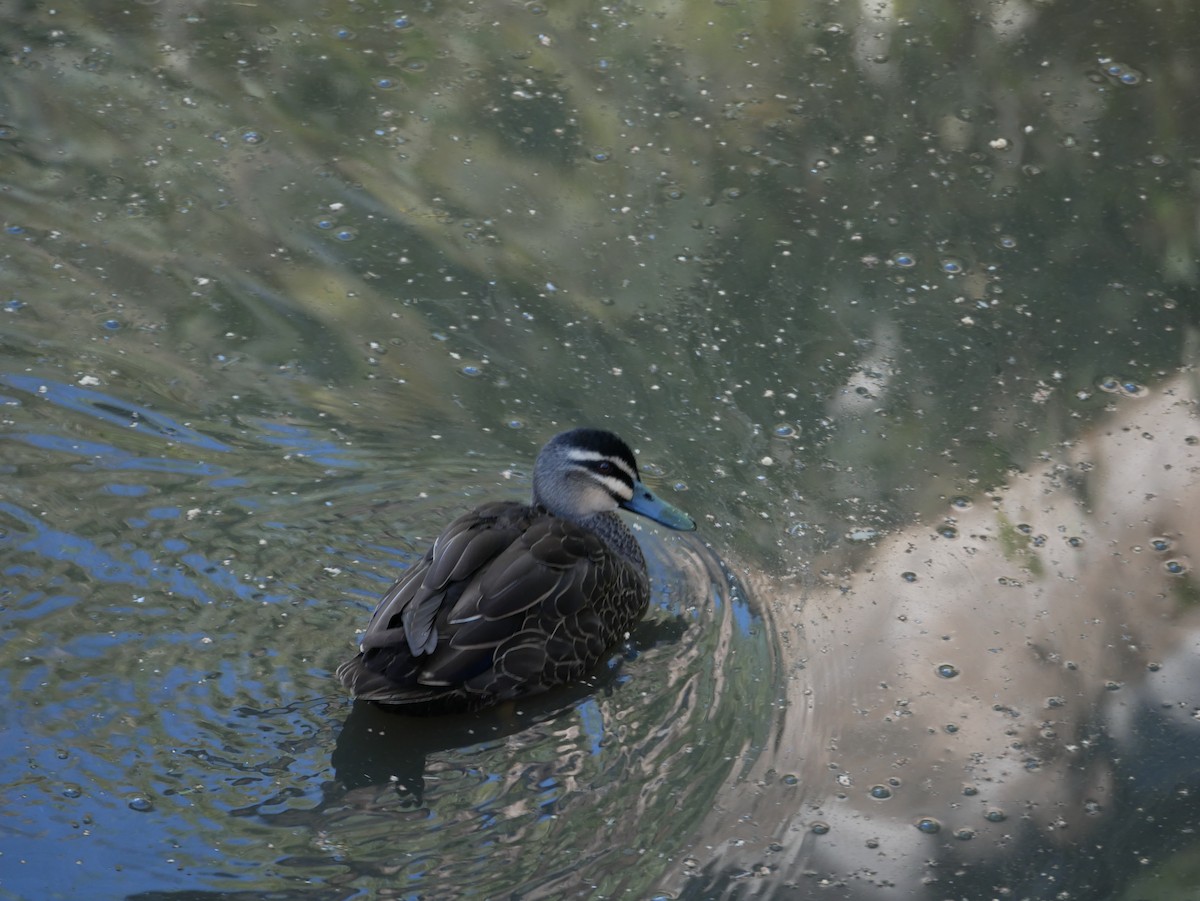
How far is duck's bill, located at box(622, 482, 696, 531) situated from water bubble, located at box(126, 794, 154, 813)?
71.1 inches

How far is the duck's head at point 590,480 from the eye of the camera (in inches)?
195

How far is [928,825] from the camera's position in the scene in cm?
420

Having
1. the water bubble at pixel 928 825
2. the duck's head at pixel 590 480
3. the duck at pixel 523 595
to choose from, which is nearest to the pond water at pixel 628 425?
the water bubble at pixel 928 825

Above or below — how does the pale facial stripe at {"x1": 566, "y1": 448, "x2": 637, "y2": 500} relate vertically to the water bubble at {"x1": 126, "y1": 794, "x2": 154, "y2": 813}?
above

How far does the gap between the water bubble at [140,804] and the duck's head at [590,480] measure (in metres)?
1.60

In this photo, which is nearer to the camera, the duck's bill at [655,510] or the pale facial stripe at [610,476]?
the pale facial stripe at [610,476]

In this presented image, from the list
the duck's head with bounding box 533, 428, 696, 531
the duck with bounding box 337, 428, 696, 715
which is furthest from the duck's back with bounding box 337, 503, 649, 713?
the duck's head with bounding box 533, 428, 696, 531

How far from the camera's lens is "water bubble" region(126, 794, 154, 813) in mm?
3992

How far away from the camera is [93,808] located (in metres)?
3.99

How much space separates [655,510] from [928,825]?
4.57 feet

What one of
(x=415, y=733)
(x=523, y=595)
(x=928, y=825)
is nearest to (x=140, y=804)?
(x=415, y=733)

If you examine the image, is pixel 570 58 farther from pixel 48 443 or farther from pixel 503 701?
pixel 503 701

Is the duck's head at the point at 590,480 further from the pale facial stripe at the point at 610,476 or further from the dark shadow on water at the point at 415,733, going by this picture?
the dark shadow on water at the point at 415,733

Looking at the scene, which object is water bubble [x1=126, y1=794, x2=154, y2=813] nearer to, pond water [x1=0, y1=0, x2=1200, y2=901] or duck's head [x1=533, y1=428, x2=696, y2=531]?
pond water [x1=0, y1=0, x2=1200, y2=901]
